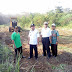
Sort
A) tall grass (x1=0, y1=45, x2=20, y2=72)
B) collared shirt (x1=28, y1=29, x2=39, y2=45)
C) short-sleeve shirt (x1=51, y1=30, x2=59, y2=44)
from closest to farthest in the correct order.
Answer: tall grass (x1=0, y1=45, x2=20, y2=72) → collared shirt (x1=28, y1=29, x2=39, y2=45) → short-sleeve shirt (x1=51, y1=30, x2=59, y2=44)

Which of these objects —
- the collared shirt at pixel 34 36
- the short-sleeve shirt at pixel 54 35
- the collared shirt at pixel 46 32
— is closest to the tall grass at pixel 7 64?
the collared shirt at pixel 34 36

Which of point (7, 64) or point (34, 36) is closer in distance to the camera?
point (7, 64)

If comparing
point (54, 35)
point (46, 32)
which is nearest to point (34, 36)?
point (46, 32)

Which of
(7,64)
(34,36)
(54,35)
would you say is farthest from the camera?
(54,35)

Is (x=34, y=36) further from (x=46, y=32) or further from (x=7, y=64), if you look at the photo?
(x=7, y=64)

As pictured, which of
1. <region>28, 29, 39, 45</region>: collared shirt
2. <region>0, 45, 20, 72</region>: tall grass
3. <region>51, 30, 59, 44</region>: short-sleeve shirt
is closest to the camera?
<region>0, 45, 20, 72</region>: tall grass

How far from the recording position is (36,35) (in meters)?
3.60

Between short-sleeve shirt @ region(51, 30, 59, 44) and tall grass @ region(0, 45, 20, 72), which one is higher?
short-sleeve shirt @ region(51, 30, 59, 44)

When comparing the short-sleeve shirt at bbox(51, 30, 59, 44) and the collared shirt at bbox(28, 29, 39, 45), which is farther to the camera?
the short-sleeve shirt at bbox(51, 30, 59, 44)

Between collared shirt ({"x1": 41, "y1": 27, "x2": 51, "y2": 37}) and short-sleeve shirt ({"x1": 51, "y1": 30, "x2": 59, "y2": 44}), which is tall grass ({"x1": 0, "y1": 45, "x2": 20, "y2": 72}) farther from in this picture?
short-sleeve shirt ({"x1": 51, "y1": 30, "x2": 59, "y2": 44})

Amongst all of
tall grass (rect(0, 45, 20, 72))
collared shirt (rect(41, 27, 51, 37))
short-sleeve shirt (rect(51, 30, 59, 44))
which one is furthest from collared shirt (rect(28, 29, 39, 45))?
tall grass (rect(0, 45, 20, 72))

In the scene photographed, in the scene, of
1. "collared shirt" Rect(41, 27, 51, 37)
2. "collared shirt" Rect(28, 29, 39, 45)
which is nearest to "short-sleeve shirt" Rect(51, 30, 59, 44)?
"collared shirt" Rect(41, 27, 51, 37)

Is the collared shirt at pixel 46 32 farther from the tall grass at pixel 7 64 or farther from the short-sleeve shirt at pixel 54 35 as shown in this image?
the tall grass at pixel 7 64

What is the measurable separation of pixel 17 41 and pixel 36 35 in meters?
0.77
